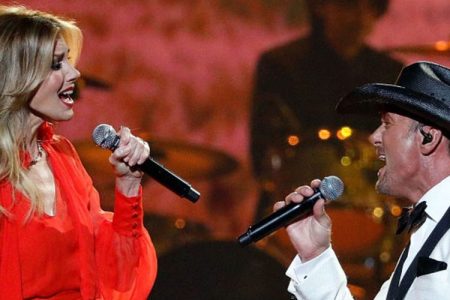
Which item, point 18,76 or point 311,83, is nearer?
point 18,76

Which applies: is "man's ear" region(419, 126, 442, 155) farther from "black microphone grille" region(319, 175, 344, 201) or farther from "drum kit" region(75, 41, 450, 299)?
"drum kit" region(75, 41, 450, 299)

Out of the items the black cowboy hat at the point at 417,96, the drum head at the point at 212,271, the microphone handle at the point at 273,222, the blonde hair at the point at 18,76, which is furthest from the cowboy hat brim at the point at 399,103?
the drum head at the point at 212,271

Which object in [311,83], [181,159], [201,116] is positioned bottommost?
[181,159]

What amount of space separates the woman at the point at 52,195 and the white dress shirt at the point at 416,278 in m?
0.49

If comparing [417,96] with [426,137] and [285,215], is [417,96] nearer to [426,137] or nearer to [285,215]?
[426,137]

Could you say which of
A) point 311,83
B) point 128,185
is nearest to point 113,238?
point 128,185

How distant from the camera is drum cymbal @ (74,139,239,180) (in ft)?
12.6

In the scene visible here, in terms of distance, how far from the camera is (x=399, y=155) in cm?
211

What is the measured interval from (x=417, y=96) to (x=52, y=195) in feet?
3.23

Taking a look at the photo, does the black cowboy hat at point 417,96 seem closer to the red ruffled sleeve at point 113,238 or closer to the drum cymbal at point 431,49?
the red ruffled sleeve at point 113,238

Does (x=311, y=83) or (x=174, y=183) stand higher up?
(x=174, y=183)

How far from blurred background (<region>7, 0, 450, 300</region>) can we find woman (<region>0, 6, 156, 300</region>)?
4.36 feet

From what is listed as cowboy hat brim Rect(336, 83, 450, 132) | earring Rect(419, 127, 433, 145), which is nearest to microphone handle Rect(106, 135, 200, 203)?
cowboy hat brim Rect(336, 83, 450, 132)

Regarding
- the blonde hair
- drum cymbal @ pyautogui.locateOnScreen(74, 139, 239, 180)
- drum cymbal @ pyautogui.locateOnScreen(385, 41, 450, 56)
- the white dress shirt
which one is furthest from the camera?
drum cymbal @ pyautogui.locateOnScreen(385, 41, 450, 56)
